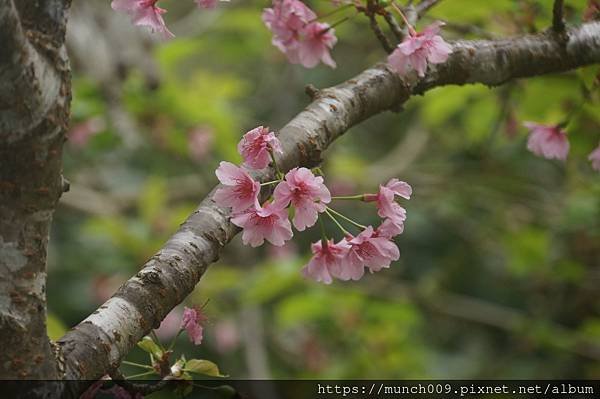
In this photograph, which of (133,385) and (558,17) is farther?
(558,17)

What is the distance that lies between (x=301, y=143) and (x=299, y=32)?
1.01ft

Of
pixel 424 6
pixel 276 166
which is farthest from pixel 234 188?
pixel 424 6

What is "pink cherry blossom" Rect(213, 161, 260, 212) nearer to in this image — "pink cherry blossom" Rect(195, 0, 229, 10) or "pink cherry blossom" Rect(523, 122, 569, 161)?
"pink cherry blossom" Rect(195, 0, 229, 10)

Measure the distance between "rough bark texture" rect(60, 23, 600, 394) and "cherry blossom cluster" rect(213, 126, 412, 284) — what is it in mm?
32

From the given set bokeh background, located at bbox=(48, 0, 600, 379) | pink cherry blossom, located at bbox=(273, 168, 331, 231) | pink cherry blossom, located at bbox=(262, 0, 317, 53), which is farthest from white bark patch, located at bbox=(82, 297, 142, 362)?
bokeh background, located at bbox=(48, 0, 600, 379)

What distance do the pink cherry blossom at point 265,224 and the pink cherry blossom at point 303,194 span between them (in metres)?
0.02

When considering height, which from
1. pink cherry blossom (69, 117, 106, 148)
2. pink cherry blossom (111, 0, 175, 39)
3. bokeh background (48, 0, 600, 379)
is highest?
pink cherry blossom (69, 117, 106, 148)

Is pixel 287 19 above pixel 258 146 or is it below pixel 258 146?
above

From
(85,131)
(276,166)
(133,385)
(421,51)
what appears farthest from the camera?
(85,131)

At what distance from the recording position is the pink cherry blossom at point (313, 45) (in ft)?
4.37

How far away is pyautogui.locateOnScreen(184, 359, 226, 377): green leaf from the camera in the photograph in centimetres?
98

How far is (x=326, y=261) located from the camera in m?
1.10

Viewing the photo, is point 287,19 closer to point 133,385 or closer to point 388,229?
point 388,229

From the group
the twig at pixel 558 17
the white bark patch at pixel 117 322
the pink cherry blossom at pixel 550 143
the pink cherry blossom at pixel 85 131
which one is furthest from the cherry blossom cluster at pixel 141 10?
the pink cherry blossom at pixel 85 131
